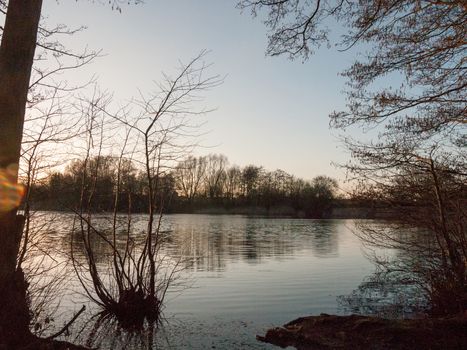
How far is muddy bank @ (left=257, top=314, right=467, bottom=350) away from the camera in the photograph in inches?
242

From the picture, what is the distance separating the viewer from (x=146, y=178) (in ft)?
30.6

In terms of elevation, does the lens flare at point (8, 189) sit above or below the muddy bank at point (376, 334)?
above

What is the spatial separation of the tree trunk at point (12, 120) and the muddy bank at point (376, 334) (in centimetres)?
426

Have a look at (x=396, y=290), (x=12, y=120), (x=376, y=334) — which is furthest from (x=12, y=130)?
(x=396, y=290)

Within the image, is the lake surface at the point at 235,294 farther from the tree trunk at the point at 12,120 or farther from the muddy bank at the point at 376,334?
the tree trunk at the point at 12,120

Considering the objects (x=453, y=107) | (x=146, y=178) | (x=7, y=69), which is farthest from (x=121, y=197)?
(x=453, y=107)

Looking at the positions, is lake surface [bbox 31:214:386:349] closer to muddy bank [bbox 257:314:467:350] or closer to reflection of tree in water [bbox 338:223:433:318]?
reflection of tree in water [bbox 338:223:433:318]

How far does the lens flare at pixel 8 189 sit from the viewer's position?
4.17m

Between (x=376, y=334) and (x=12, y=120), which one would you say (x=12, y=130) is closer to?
(x=12, y=120)

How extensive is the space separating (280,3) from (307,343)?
541 cm

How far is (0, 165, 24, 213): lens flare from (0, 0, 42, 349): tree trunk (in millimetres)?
40

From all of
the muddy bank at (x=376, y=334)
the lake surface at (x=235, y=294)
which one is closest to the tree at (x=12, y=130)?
the lake surface at (x=235, y=294)

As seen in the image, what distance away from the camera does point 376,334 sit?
6465mm

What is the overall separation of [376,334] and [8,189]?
5.33 meters
